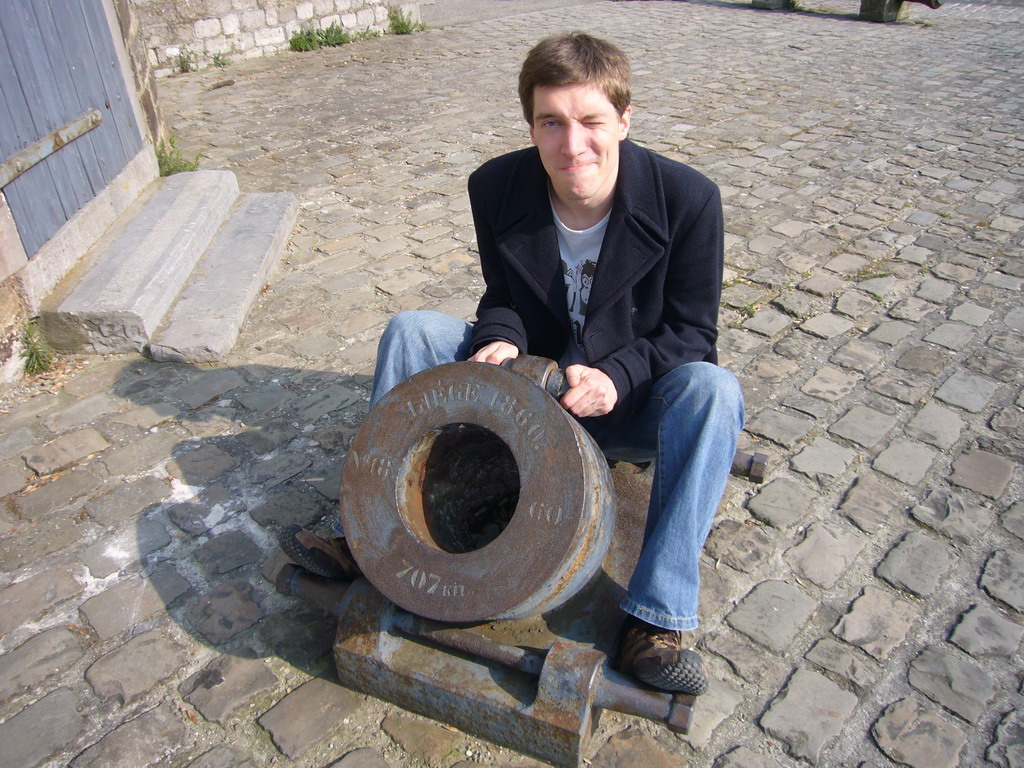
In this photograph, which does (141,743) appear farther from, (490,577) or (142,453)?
(142,453)

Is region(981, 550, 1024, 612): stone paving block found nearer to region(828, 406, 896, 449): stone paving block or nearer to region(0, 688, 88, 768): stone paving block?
region(828, 406, 896, 449): stone paving block

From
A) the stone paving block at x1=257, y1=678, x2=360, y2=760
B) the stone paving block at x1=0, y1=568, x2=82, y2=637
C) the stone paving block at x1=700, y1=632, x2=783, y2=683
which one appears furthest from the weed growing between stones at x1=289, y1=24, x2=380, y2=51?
the stone paving block at x1=700, y1=632, x2=783, y2=683

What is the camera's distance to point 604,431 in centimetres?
245

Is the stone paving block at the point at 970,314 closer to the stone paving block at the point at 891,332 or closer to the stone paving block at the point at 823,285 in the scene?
the stone paving block at the point at 891,332

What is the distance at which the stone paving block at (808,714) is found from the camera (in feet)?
6.96

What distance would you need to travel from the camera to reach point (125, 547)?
9.21ft

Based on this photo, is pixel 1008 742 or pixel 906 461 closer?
pixel 1008 742

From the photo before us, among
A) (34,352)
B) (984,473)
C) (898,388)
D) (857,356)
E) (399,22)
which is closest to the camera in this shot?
(984,473)

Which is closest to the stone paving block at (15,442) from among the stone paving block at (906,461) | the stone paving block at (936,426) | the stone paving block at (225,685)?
the stone paving block at (225,685)

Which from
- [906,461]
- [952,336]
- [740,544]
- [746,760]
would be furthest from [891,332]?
[746,760]

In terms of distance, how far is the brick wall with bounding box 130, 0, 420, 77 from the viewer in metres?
9.38

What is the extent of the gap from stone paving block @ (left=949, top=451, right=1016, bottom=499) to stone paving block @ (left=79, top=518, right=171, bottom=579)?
9.27ft

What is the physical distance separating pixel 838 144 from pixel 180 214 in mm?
5013

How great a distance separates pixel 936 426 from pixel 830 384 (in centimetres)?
46
